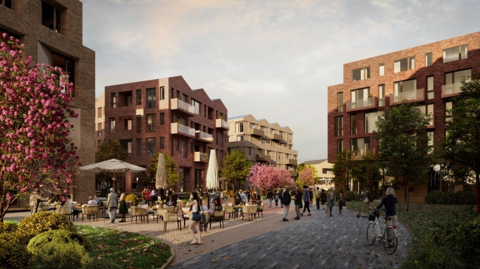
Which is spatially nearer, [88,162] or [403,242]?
[403,242]

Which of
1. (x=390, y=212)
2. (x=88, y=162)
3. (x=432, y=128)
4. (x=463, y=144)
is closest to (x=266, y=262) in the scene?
(x=390, y=212)

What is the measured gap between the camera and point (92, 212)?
19984mm

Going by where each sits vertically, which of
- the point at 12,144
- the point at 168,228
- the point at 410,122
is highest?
the point at 410,122

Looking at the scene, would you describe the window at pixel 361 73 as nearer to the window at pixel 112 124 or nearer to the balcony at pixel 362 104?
the balcony at pixel 362 104

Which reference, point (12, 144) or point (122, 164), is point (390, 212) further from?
point (122, 164)

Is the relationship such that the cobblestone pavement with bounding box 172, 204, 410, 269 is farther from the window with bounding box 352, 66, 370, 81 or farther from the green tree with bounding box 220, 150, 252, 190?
the green tree with bounding box 220, 150, 252, 190

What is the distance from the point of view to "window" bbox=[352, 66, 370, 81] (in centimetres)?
4728

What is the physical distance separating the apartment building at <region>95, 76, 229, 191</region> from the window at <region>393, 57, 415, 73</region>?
25142 mm

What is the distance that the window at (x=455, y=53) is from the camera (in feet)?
130

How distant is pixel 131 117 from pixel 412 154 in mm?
34839

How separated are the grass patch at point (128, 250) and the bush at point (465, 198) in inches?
1193

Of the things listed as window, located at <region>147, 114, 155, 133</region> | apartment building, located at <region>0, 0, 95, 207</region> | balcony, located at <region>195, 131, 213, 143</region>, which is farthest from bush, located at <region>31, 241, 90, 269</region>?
balcony, located at <region>195, 131, 213, 143</region>

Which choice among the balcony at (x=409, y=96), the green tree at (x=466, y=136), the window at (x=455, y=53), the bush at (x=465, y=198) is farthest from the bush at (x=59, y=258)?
the window at (x=455, y=53)

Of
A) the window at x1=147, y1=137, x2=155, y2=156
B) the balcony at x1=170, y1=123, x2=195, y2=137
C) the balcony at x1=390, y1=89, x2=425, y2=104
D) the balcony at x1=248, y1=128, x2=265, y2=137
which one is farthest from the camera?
the balcony at x1=248, y1=128, x2=265, y2=137
